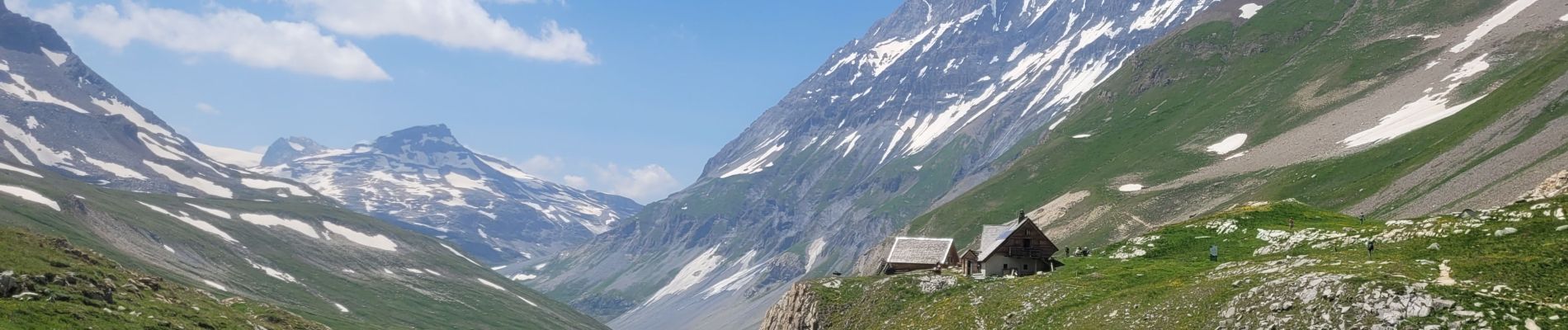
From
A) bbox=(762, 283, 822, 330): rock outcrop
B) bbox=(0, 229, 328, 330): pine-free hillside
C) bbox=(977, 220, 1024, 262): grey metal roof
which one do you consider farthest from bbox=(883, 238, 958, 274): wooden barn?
bbox=(0, 229, 328, 330): pine-free hillside

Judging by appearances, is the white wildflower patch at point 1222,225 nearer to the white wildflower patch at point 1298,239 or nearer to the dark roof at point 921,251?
the white wildflower patch at point 1298,239

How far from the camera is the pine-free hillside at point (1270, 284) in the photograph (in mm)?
40594

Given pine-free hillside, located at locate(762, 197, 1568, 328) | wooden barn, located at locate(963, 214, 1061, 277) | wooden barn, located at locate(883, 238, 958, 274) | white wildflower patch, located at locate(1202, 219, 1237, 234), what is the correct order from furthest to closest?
wooden barn, located at locate(883, 238, 958, 274) < wooden barn, located at locate(963, 214, 1061, 277) < white wildflower patch, located at locate(1202, 219, 1237, 234) < pine-free hillside, located at locate(762, 197, 1568, 328)

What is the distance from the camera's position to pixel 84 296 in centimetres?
6138

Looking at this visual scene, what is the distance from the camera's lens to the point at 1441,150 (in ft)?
511

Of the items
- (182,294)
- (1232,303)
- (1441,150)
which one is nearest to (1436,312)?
(1232,303)

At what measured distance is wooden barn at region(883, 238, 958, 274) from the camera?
8794 cm

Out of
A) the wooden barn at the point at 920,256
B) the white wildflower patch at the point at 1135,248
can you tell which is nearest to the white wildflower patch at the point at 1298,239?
the white wildflower patch at the point at 1135,248

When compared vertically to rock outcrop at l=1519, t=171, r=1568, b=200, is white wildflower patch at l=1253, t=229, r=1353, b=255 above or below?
below

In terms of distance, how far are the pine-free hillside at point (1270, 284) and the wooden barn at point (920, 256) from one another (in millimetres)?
7511

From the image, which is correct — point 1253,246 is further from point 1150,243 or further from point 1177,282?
point 1177,282

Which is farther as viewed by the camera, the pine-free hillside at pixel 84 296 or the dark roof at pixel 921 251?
the dark roof at pixel 921 251

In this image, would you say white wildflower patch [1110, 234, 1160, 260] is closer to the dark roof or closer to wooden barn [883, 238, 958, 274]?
the dark roof

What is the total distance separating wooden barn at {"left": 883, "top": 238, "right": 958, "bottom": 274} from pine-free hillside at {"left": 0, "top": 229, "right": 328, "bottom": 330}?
45.4 meters
